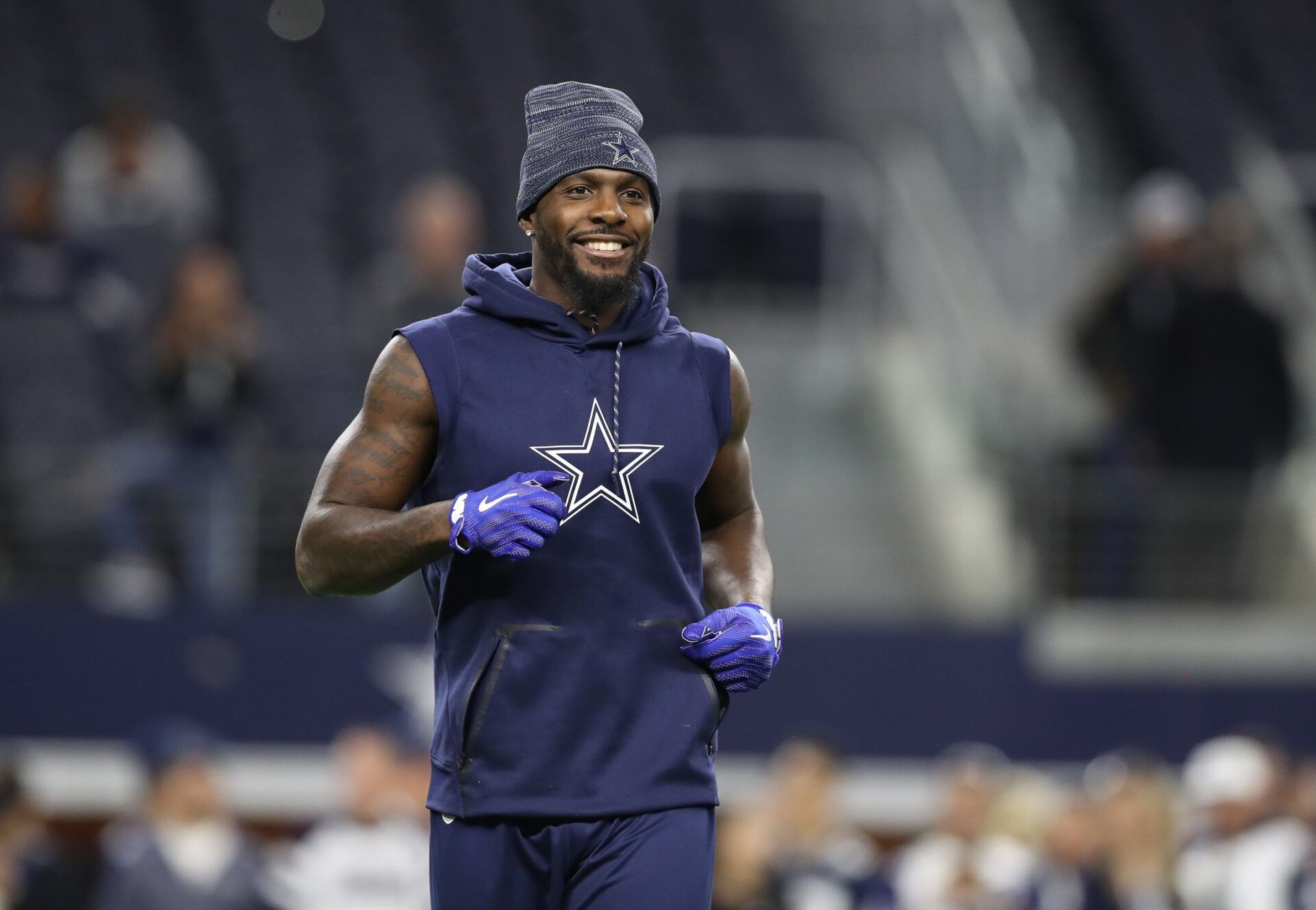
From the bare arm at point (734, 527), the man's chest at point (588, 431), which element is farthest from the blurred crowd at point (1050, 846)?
the man's chest at point (588, 431)

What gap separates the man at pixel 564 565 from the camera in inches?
147

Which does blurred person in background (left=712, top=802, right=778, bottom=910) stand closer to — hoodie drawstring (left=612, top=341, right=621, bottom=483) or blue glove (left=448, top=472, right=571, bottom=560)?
hoodie drawstring (left=612, top=341, right=621, bottom=483)

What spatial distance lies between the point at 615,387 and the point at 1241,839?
6.01m

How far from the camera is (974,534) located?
1084 centimetres

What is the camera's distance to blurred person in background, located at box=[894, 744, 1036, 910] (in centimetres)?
895

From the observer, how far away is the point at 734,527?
165 inches

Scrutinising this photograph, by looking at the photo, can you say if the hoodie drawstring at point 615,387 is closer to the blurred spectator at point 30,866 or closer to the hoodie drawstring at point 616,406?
the hoodie drawstring at point 616,406

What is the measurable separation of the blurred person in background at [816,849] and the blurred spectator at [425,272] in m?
2.61

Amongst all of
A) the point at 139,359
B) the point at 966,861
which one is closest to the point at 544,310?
the point at 966,861

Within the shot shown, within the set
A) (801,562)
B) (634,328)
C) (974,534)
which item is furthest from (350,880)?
(634,328)

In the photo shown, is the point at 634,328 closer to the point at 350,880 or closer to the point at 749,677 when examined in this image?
→ the point at 749,677

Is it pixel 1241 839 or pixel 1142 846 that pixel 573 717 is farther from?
pixel 1241 839

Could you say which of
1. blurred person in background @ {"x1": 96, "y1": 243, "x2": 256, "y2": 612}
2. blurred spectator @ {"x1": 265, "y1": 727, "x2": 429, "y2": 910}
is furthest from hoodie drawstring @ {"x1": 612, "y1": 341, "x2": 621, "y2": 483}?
blurred person in background @ {"x1": 96, "y1": 243, "x2": 256, "y2": 612}

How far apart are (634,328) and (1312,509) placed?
7.52 m
